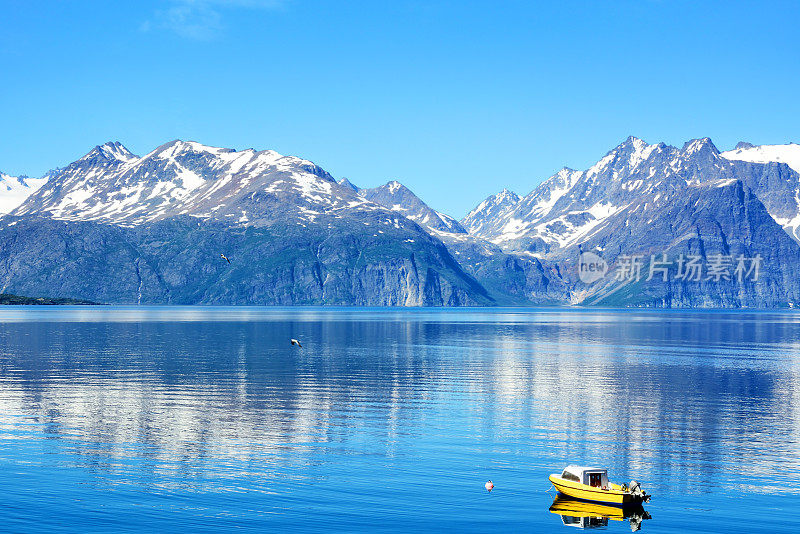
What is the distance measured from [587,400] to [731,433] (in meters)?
19.6

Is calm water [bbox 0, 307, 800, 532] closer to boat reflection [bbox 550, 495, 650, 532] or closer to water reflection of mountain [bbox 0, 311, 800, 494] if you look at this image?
water reflection of mountain [bbox 0, 311, 800, 494]

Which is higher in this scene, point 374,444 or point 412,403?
point 412,403

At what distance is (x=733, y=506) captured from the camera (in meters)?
42.1

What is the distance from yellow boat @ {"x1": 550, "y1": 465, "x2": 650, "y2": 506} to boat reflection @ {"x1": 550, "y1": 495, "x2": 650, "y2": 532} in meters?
0.34

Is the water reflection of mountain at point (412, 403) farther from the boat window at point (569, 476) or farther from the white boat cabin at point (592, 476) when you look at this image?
the boat window at point (569, 476)

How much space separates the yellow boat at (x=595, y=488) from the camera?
3822 cm

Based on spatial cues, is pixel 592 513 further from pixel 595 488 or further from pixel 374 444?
pixel 374 444

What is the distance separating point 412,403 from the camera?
7694 centimetres

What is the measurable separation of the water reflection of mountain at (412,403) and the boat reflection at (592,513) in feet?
22.0

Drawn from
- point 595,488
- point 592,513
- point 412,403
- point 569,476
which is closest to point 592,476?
point 595,488

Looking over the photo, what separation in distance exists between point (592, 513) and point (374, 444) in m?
20.0

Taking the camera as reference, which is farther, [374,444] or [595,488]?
[374,444]

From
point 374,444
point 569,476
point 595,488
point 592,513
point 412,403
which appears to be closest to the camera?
point 595,488

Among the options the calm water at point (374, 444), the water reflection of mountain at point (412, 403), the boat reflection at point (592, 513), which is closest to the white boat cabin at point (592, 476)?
the boat reflection at point (592, 513)
